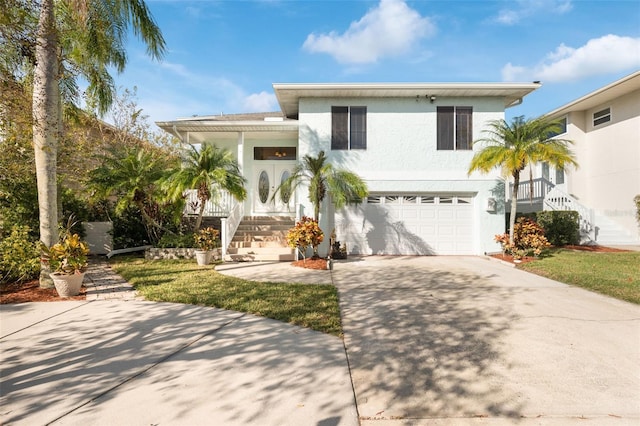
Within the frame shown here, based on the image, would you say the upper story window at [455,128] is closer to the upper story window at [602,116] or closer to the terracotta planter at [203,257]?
the upper story window at [602,116]

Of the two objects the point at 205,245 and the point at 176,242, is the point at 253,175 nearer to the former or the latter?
the point at 176,242

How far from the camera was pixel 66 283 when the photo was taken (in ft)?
20.2

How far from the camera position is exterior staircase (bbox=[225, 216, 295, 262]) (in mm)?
10234

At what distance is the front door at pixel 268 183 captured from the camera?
42.9 feet

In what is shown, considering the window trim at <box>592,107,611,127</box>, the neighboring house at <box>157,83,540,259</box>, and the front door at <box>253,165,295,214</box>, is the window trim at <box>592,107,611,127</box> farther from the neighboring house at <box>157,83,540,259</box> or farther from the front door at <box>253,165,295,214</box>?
the front door at <box>253,165,295,214</box>

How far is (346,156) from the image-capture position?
11.6 m

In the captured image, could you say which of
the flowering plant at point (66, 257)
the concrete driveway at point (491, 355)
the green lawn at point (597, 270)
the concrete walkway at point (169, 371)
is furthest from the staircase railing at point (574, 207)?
the flowering plant at point (66, 257)

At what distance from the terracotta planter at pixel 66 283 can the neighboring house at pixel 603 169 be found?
54.8 feet

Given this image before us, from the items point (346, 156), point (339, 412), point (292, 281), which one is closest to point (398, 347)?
point (339, 412)

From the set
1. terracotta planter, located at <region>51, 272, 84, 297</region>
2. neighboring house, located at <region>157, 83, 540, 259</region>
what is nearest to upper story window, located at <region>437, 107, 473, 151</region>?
neighboring house, located at <region>157, 83, 540, 259</region>

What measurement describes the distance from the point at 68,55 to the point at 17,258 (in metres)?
5.57

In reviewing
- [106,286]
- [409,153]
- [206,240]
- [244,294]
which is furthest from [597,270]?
[106,286]

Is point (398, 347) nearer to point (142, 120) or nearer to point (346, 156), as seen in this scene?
point (346, 156)

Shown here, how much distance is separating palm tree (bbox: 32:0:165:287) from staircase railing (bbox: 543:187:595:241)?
16156 mm
